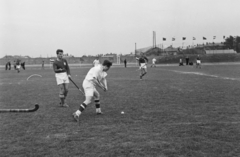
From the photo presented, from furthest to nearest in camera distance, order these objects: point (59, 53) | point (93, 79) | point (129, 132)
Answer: point (59, 53) → point (93, 79) → point (129, 132)

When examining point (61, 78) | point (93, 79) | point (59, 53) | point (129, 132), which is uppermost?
point (59, 53)

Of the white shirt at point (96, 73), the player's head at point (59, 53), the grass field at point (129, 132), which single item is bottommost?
the grass field at point (129, 132)

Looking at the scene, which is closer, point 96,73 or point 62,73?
point 96,73

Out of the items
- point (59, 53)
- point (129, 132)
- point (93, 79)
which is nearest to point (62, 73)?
point (59, 53)

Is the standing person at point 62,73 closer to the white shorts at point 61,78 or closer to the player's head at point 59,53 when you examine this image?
the white shorts at point 61,78

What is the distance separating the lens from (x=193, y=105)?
9.75 meters

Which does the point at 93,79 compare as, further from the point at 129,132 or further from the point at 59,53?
the point at 59,53

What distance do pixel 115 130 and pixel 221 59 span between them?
75.3 m

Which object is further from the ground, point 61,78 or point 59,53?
point 59,53

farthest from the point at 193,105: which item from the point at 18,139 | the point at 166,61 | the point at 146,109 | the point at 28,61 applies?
the point at 28,61

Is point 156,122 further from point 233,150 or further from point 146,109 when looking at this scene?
point 233,150

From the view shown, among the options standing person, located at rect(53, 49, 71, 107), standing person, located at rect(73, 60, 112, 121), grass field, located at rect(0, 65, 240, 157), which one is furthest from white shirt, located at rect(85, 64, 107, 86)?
standing person, located at rect(53, 49, 71, 107)

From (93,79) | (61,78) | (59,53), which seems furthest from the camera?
(61,78)

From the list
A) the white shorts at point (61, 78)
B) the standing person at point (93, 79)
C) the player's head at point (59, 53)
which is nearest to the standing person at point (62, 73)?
the white shorts at point (61, 78)
